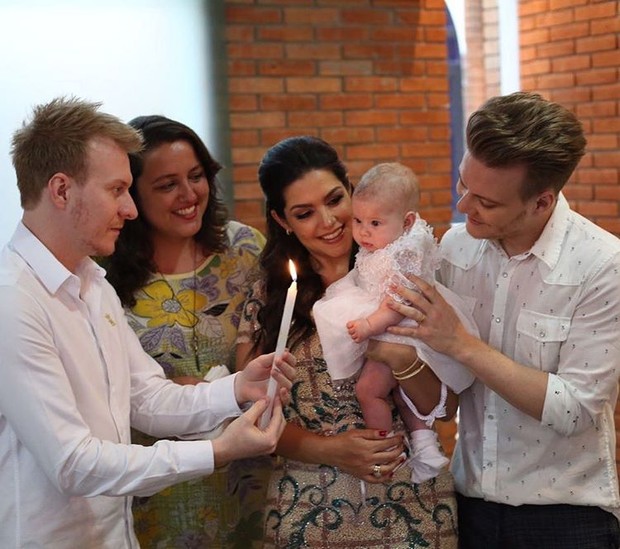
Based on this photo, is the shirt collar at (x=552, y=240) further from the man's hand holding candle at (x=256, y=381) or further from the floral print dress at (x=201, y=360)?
the floral print dress at (x=201, y=360)

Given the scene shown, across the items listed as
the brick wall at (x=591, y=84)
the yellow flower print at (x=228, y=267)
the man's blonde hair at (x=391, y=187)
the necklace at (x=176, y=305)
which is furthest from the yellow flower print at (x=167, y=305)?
the brick wall at (x=591, y=84)

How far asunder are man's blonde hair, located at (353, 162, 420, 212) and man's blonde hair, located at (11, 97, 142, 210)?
664mm

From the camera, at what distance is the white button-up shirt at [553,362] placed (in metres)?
2.13

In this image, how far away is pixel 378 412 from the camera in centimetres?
233

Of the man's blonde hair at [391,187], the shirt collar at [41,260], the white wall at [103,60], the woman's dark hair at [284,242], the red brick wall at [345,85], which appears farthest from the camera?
the red brick wall at [345,85]

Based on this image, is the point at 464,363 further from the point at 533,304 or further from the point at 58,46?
the point at 58,46

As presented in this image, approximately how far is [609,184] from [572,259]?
336 cm

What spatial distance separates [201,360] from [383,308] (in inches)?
28.5

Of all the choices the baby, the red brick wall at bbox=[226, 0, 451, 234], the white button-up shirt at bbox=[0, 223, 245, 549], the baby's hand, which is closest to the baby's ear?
the baby

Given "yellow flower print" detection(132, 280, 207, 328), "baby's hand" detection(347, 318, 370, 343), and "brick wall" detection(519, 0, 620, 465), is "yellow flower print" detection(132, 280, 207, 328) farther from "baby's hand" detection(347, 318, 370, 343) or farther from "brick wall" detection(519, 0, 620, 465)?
"brick wall" detection(519, 0, 620, 465)

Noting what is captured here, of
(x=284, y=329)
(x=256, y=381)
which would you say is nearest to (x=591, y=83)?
(x=256, y=381)

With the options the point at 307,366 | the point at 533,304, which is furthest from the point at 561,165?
the point at 307,366

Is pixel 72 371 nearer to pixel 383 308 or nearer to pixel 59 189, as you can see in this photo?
pixel 59 189

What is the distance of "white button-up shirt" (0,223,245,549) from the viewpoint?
1858 mm
